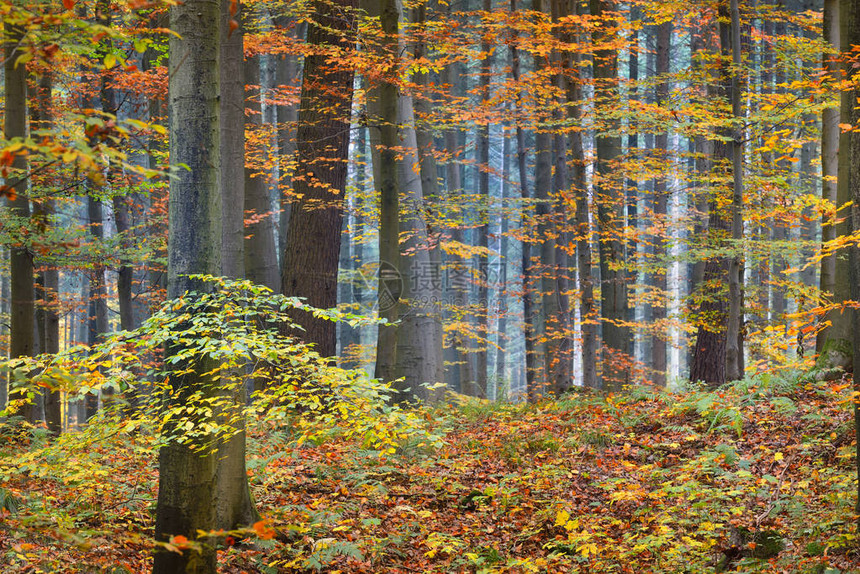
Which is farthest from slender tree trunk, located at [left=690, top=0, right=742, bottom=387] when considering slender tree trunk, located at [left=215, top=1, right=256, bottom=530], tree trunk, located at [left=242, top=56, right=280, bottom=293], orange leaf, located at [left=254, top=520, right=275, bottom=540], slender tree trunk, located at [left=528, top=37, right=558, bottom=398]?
orange leaf, located at [left=254, top=520, right=275, bottom=540]

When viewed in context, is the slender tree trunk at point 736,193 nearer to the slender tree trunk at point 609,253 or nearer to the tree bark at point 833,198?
the tree bark at point 833,198

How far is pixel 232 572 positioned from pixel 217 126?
3.45m

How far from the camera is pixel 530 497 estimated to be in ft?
21.8

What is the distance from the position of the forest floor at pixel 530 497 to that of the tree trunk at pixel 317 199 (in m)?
2.35

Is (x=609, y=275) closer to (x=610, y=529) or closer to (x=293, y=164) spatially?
(x=293, y=164)

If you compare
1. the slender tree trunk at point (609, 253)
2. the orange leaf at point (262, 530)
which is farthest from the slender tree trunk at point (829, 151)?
the orange leaf at point (262, 530)

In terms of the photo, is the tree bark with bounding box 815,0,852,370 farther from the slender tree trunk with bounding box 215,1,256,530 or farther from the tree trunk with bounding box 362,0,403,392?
the slender tree trunk with bounding box 215,1,256,530

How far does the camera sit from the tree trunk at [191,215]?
14.3 feet

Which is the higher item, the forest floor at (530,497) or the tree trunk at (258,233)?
the tree trunk at (258,233)

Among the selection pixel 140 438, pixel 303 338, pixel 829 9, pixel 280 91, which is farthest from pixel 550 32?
pixel 140 438

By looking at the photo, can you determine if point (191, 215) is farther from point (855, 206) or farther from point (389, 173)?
point (389, 173)

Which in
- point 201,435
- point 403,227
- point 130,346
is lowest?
point 201,435

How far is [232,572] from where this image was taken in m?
5.02

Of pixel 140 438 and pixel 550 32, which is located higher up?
pixel 550 32
